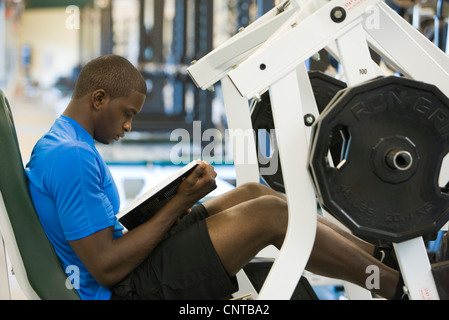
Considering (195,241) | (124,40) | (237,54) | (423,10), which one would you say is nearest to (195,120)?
(124,40)

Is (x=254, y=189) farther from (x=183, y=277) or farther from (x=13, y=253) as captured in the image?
(x=13, y=253)

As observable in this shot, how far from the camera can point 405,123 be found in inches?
56.1

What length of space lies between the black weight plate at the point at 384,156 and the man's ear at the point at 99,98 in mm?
633

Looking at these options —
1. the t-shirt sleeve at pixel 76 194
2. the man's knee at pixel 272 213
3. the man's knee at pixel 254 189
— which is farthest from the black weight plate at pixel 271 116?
the t-shirt sleeve at pixel 76 194

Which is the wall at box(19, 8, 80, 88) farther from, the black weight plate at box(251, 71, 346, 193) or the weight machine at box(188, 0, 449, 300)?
the weight machine at box(188, 0, 449, 300)

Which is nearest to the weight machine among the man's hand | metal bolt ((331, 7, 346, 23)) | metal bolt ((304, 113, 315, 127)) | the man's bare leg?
metal bolt ((331, 7, 346, 23))

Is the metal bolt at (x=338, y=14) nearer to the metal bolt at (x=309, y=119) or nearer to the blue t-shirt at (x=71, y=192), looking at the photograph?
the metal bolt at (x=309, y=119)

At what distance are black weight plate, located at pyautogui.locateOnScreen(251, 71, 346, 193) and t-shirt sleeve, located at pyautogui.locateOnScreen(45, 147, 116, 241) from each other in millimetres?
880

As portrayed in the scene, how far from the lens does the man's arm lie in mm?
1533

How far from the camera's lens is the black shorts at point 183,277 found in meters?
1.60

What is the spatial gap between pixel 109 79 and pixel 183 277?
60 centimetres

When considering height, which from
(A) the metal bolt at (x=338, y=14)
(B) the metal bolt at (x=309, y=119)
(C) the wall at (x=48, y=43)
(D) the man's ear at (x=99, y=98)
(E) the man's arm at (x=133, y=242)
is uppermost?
(C) the wall at (x=48, y=43)
